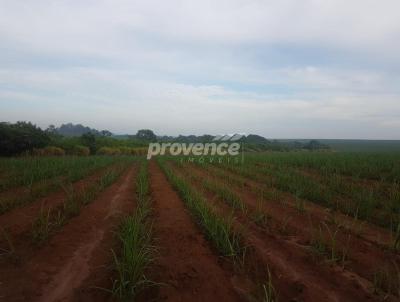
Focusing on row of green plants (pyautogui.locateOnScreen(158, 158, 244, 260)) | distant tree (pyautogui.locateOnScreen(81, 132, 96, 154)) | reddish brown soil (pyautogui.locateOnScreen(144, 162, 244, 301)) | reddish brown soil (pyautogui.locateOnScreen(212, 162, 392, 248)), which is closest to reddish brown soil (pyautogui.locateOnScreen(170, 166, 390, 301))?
row of green plants (pyautogui.locateOnScreen(158, 158, 244, 260))

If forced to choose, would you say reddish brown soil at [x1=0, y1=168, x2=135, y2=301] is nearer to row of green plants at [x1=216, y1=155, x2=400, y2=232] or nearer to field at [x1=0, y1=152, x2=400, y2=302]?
field at [x1=0, y1=152, x2=400, y2=302]

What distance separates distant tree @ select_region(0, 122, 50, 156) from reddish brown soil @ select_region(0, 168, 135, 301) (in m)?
21.9

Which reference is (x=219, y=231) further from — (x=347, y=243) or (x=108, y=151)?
(x=108, y=151)

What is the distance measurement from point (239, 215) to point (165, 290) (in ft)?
10.5

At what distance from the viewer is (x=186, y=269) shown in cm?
365

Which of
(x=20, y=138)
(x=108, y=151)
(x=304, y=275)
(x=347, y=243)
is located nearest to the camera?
(x=304, y=275)

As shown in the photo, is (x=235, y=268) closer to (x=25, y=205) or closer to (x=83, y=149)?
(x=25, y=205)

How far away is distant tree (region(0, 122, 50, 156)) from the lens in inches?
938

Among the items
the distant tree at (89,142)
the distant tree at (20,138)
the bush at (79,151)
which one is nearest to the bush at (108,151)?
the distant tree at (89,142)

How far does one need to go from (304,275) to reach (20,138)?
1020 inches

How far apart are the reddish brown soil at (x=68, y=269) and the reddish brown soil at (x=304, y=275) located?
183 cm

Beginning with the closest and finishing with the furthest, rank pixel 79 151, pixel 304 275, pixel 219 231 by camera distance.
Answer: pixel 304 275
pixel 219 231
pixel 79 151

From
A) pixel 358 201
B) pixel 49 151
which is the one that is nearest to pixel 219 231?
pixel 358 201

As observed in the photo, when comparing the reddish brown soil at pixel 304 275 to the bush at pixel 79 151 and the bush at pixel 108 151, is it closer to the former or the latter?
the bush at pixel 79 151
